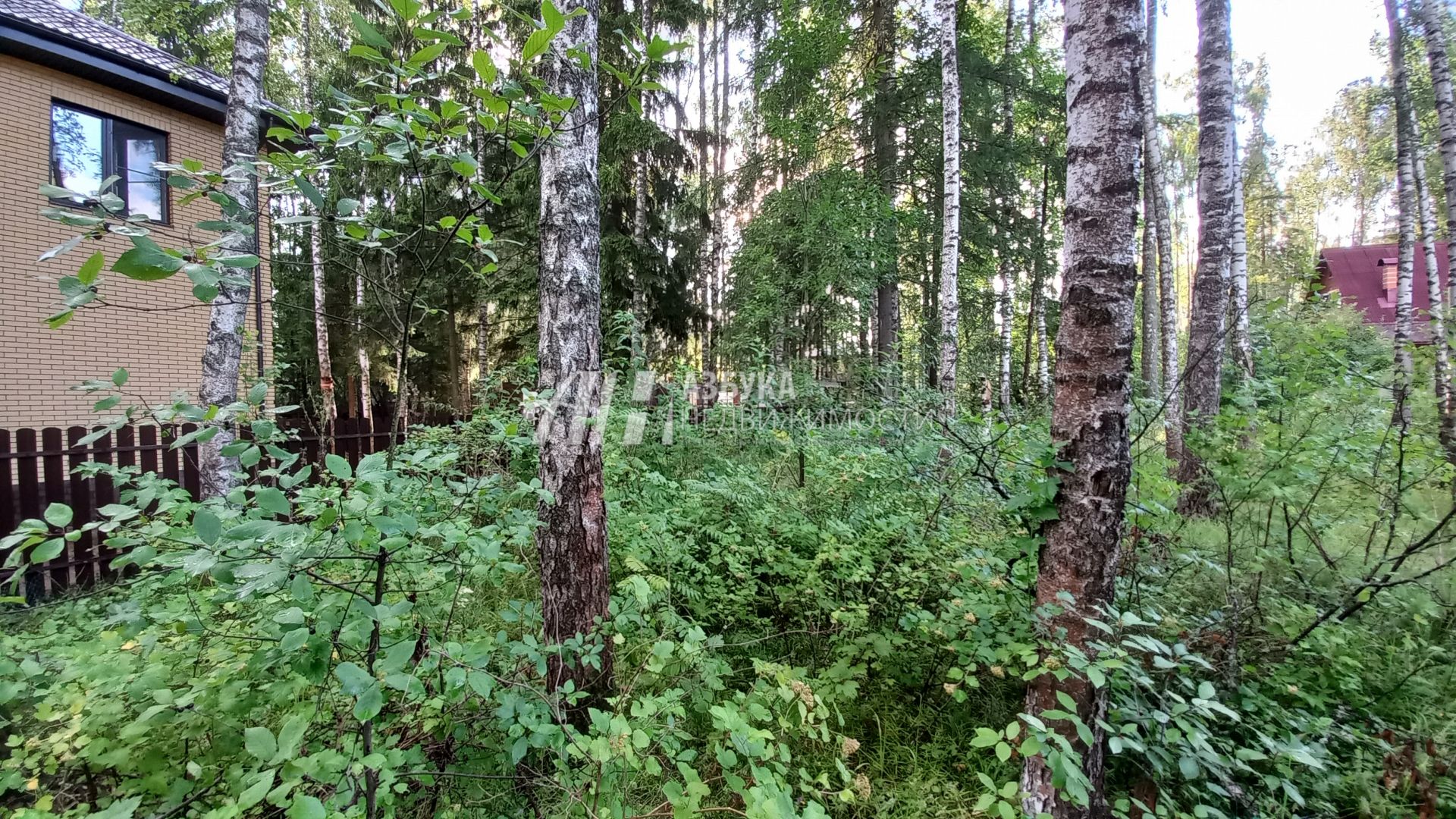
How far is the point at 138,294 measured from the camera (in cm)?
793

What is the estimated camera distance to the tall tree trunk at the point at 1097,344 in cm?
210

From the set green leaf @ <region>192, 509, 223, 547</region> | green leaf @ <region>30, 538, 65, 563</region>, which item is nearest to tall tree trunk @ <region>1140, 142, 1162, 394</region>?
green leaf @ <region>192, 509, 223, 547</region>

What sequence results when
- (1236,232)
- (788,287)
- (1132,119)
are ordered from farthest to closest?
(788,287) → (1236,232) → (1132,119)

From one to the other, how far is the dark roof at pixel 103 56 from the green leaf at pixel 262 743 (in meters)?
8.73

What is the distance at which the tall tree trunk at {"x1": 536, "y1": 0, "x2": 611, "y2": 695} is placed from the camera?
8.43 feet

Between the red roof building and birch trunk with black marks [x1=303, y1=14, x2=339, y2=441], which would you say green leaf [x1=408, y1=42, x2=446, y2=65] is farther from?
the red roof building

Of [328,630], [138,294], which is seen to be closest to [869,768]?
[328,630]

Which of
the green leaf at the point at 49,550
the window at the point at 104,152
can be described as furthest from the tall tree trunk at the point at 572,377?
the window at the point at 104,152

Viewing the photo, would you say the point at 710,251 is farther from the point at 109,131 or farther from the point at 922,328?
the point at 109,131

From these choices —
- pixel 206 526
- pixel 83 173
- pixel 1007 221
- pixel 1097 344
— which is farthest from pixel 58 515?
pixel 1007 221

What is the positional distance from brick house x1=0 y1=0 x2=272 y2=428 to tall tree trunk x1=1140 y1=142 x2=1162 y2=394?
13.6 meters

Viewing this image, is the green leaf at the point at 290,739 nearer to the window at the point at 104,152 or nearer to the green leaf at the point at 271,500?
the green leaf at the point at 271,500

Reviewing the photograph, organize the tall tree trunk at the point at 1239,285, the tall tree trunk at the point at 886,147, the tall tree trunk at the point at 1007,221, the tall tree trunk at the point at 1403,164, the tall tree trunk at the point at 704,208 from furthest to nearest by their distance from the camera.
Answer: the tall tree trunk at the point at 704,208, the tall tree trunk at the point at 1007,221, the tall tree trunk at the point at 886,147, the tall tree trunk at the point at 1403,164, the tall tree trunk at the point at 1239,285

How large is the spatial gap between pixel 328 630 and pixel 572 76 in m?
2.55
